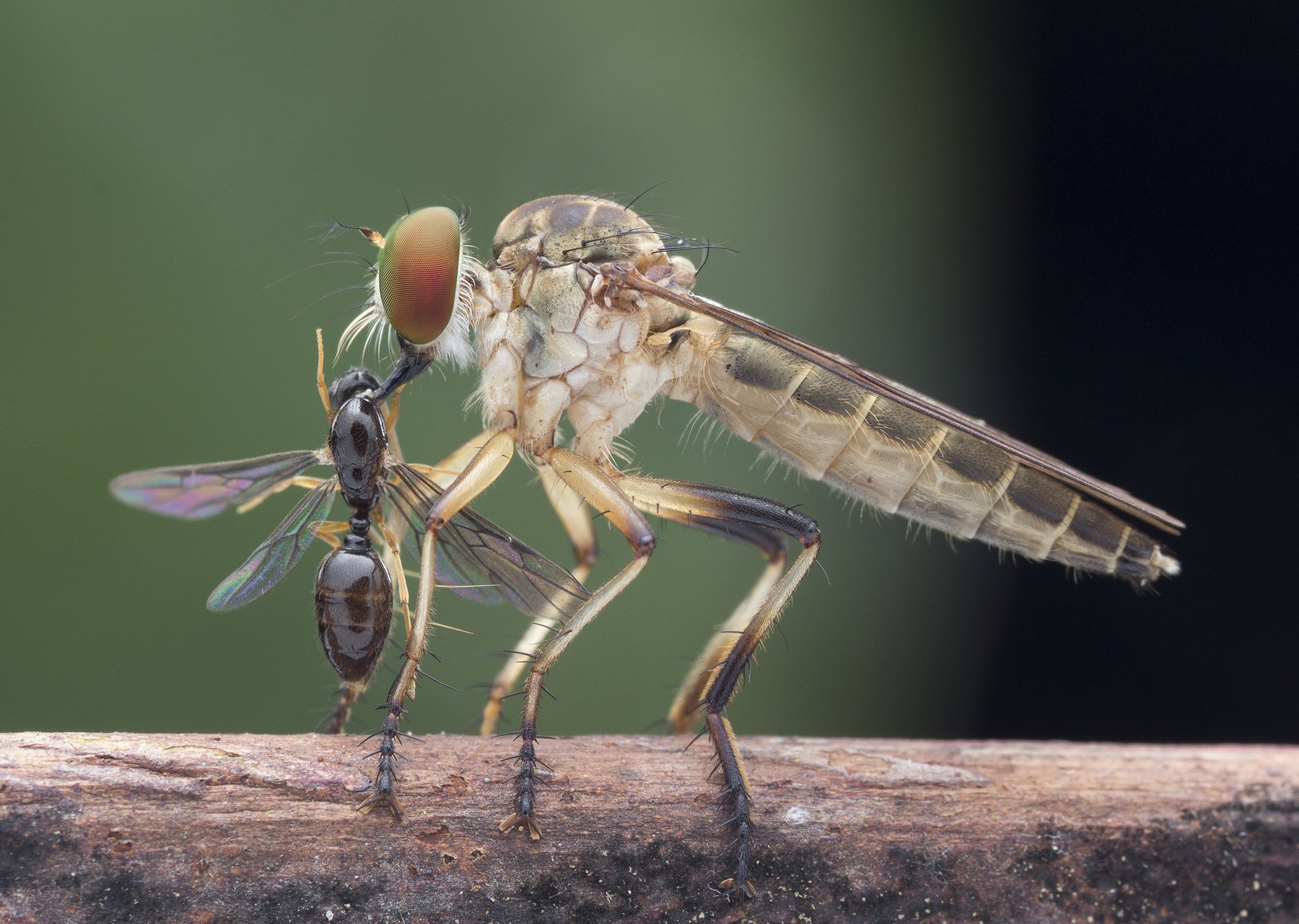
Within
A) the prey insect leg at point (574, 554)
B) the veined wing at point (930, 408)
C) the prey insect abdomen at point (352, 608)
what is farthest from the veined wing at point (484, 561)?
the veined wing at point (930, 408)

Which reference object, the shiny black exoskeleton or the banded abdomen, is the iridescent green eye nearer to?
the shiny black exoskeleton

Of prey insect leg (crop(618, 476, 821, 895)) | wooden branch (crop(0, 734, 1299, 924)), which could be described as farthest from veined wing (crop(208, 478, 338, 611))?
prey insect leg (crop(618, 476, 821, 895))

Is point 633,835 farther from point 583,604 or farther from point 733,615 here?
point 733,615

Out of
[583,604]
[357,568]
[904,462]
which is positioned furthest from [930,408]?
[357,568]

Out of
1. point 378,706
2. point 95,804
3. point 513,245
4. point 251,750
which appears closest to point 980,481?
point 513,245

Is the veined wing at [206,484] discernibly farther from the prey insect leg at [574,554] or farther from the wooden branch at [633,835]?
the wooden branch at [633,835]

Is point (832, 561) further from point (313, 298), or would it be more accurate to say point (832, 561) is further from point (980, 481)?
point (313, 298)
